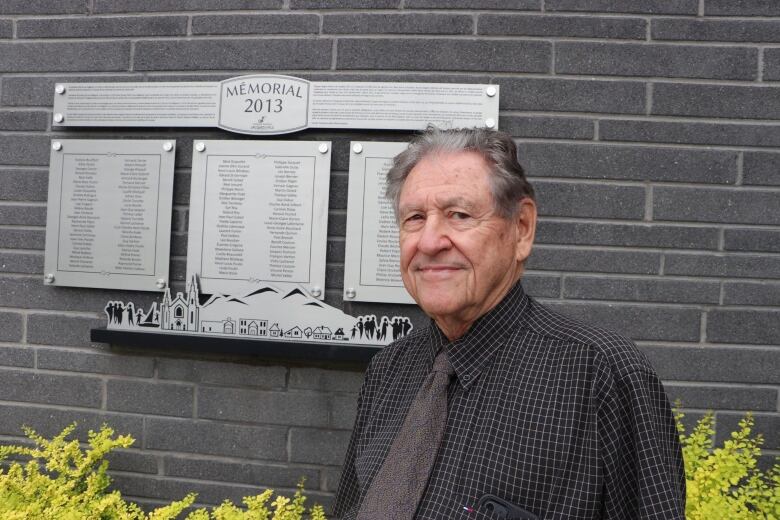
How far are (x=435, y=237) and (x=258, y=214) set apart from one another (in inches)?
64.2

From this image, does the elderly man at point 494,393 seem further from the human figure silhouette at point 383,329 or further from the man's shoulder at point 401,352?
the human figure silhouette at point 383,329

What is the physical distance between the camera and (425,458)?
4.79 ft

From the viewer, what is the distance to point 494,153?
5.00ft

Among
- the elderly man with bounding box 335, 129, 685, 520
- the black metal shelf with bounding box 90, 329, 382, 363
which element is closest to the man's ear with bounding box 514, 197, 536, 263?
the elderly man with bounding box 335, 129, 685, 520

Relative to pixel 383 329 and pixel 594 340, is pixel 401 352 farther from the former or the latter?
pixel 383 329

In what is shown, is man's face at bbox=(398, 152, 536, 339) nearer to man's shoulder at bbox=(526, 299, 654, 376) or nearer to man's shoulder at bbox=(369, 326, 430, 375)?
man's shoulder at bbox=(526, 299, 654, 376)

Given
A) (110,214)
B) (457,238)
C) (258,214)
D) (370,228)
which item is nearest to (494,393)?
(457,238)

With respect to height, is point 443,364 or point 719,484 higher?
point 443,364

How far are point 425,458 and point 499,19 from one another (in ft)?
7.09

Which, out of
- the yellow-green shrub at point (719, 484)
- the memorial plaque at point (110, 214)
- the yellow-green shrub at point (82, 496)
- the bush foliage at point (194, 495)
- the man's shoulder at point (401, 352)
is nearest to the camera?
the man's shoulder at point (401, 352)

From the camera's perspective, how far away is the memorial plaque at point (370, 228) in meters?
2.87

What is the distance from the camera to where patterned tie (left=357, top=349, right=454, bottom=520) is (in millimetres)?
1432

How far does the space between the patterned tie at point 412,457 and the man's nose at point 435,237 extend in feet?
0.93

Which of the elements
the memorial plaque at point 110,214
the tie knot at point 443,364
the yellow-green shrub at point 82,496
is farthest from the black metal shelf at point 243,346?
the tie knot at point 443,364
